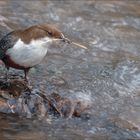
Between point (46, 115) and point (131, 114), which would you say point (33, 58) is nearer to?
point (46, 115)

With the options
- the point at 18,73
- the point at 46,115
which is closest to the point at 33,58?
the point at 46,115

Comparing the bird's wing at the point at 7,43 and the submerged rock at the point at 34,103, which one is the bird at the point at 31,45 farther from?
the submerged rock at the point at 34,103

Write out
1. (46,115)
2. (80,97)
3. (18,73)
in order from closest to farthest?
(46,115) < (80,97) < (18,73)

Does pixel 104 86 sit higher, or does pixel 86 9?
pixel 86 9

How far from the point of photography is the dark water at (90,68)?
249 inches

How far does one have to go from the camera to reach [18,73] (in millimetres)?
7516

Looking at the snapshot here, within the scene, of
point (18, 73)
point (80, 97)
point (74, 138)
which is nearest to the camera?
point (74, 138)

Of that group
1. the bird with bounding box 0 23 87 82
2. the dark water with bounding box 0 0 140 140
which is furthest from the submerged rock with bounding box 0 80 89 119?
the bird with bounding box 0 23 87 82

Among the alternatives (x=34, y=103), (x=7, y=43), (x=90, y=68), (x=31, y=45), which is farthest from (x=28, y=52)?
(x=90, y=68)

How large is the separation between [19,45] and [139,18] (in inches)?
180

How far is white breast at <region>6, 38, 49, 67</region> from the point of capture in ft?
20.5

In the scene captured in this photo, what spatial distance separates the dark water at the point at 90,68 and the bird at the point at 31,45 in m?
0.65

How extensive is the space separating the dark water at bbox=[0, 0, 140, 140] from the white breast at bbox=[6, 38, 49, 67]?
2.14ft

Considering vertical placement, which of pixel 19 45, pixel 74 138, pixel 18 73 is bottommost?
pixel 74 138
